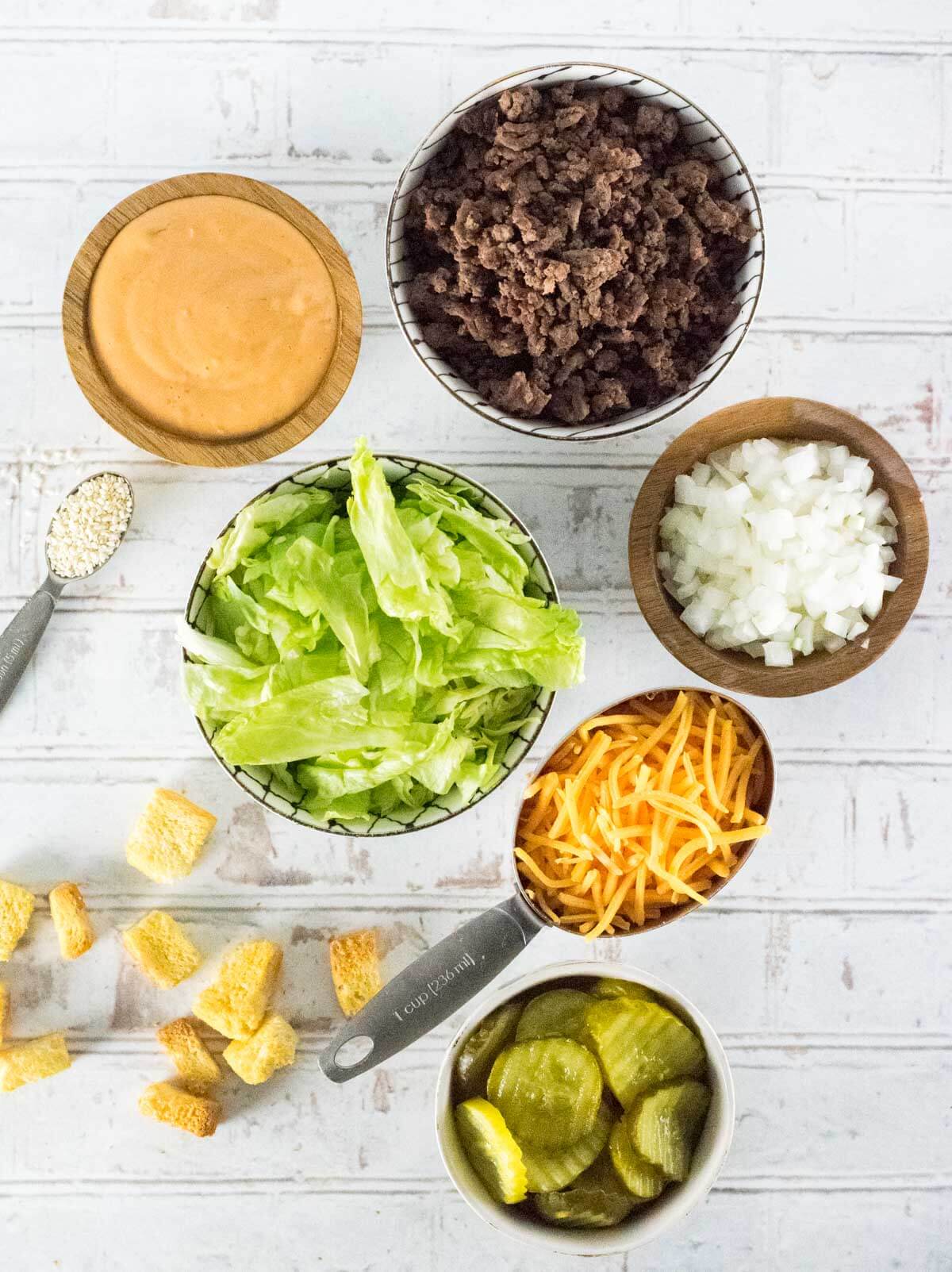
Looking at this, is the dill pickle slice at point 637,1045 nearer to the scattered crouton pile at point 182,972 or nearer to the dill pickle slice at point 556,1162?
the dill pickle slice at point 556,1162

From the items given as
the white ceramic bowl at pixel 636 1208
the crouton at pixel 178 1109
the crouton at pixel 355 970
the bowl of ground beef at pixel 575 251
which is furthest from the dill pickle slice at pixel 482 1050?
the bowl of ground beef at pixel 575 251

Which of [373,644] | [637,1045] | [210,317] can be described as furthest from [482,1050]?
[210,317]

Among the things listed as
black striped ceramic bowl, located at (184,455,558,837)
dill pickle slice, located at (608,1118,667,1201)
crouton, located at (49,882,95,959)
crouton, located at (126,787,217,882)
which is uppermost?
black striped ceramic bowl, located at (184,455,558,837)

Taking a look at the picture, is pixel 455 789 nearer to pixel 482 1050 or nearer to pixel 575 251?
pixel 482 1050

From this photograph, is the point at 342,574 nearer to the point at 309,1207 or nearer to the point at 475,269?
the point at 475,269

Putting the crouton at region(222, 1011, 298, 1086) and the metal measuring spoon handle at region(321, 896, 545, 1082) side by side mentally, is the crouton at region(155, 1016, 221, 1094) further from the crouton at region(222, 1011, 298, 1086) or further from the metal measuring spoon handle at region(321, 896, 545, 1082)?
the metal measuring spoon handle at region(321, 896, 545, 1082)

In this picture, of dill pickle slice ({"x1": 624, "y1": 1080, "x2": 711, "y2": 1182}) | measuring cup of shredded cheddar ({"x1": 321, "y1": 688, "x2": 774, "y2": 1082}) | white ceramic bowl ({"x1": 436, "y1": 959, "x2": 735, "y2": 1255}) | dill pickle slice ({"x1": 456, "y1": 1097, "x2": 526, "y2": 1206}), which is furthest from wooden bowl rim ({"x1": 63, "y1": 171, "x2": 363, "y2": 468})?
dill pickle slice ({"x1": 624, "y1": 1080, "x2": 711, "y2": 1182})
